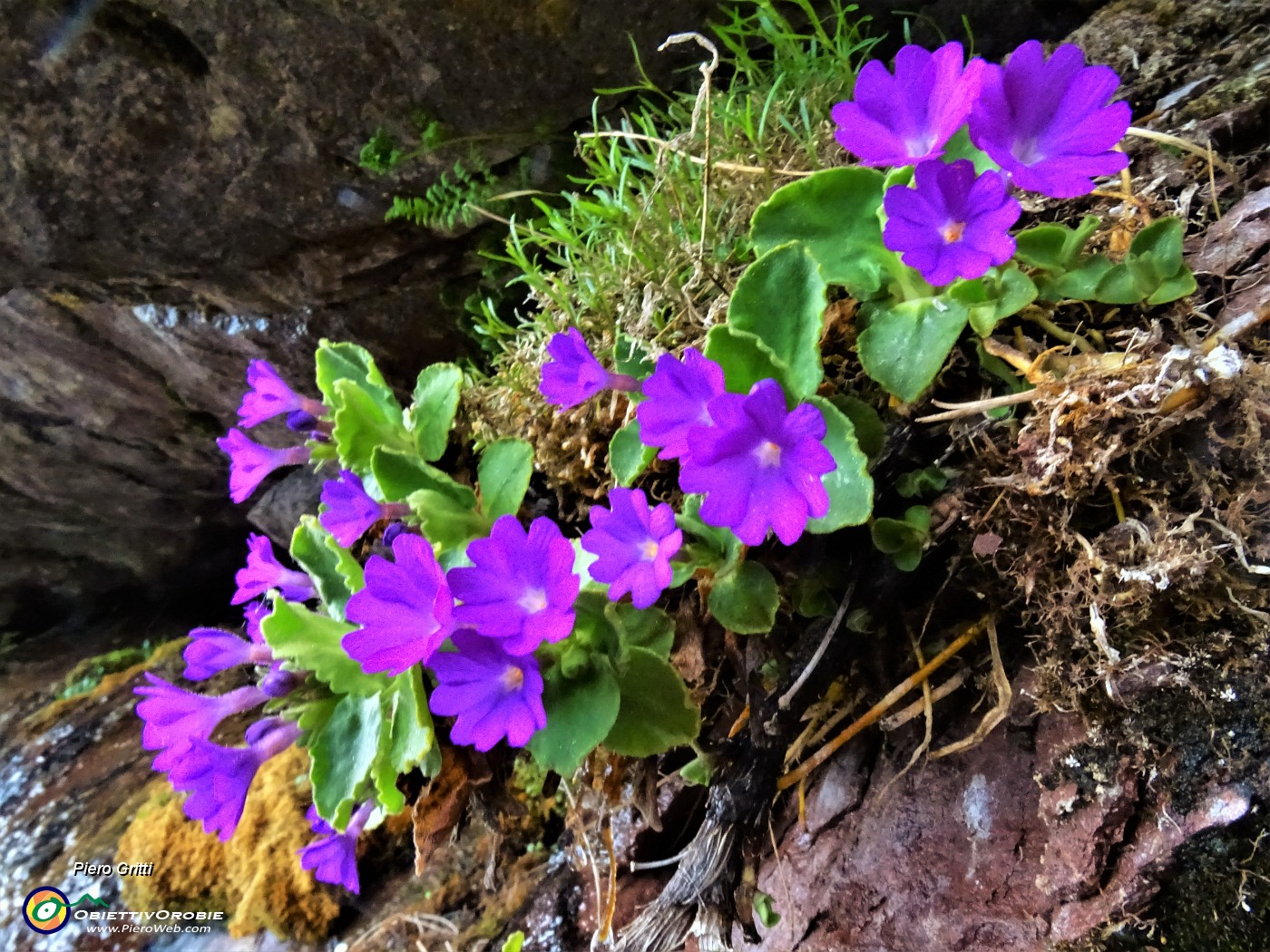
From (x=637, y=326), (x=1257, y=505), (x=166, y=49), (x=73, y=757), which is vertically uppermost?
(x=166, y=49)

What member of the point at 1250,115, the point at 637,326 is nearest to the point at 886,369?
the point at 637,326

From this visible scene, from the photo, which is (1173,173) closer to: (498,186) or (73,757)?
(498,186)

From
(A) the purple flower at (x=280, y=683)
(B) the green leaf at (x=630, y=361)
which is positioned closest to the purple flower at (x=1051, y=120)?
(B) the green leaf at (x=630, y=361)

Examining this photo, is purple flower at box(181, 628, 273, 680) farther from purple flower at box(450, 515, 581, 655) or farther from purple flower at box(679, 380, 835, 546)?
purple flower at box(679, 380, 835, 546)

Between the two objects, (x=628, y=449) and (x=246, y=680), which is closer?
(x=628, y=449)

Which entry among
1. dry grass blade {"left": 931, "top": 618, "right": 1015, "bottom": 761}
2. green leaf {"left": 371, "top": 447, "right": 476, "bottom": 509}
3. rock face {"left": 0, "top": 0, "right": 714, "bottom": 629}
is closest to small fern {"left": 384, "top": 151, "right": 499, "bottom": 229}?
rock face {"left": 0, "top": 0, "right": 714, "bottom": 629}

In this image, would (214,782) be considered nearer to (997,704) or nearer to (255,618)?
(255,618)
